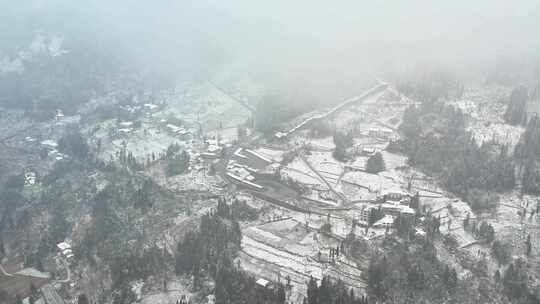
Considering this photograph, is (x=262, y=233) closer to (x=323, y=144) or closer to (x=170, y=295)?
(x=170, y=295)

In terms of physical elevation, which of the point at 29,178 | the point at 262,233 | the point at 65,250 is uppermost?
the point at 262,233

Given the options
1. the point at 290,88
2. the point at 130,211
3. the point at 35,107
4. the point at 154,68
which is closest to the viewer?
the point at 130,211

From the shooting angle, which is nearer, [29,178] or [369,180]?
[369,180]

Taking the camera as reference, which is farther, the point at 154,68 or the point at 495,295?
the point at 154,68

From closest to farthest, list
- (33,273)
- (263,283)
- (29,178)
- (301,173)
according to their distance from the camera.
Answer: (263,283), (33,273), (301,173), (29,178)

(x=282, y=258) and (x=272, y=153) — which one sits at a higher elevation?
(x=272, y=153)

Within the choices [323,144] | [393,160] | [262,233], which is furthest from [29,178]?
[393,160]

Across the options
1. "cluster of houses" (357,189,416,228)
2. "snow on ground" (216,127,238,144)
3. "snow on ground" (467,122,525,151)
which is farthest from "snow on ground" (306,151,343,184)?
"snow on ground" (467,122,525,151)

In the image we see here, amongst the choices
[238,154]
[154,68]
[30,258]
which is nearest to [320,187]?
[238,154]

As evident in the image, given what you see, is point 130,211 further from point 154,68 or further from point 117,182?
point 154,68

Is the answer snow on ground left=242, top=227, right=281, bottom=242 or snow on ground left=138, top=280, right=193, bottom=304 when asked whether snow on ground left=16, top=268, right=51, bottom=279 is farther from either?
snow on ground left=242, top=227, right=281, bottom=242

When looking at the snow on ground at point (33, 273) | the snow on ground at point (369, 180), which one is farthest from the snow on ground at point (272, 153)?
the snow on ground at point (33, 273)
